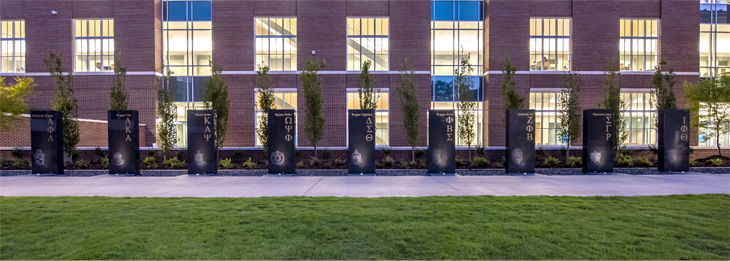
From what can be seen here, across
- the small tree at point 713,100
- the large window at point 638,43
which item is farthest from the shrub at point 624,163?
the large window at point 638,43

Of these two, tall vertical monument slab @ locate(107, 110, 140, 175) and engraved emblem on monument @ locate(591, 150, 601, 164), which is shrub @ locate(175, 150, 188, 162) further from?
engraved emblem on monument @ locate(591, 150, 601, 164)

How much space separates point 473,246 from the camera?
4773mm

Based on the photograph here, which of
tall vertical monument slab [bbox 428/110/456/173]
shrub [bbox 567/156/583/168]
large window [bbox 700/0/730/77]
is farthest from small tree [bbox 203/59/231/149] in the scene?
large window [bbox 700/0/730/77]

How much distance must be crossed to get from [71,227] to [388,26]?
74.1 ft

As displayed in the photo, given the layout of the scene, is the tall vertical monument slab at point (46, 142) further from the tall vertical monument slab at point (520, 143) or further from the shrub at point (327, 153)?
the tall vertical monument slab at point (520, 143)

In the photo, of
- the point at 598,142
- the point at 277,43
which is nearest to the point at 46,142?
the point at 277,43

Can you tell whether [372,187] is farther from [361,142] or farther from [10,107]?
[10,107]

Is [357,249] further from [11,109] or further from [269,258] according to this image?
[11,109]

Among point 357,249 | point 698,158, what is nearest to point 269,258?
point 357,249

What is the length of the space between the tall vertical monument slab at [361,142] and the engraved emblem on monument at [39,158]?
13943mm

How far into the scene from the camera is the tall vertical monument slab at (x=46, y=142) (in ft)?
48.3

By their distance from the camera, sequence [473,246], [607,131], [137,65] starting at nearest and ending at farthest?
[473,246] → [607,131] → [137,65]

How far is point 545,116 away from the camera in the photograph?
2508 cm

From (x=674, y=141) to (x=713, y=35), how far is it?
18.9m
